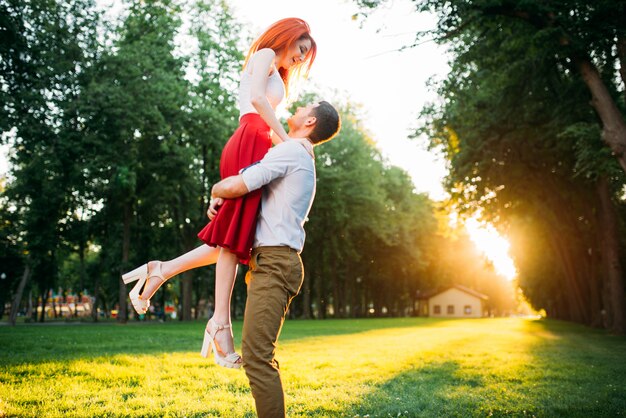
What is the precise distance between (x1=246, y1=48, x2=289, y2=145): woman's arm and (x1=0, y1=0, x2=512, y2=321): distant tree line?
9.41m

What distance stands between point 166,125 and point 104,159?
12.1ft

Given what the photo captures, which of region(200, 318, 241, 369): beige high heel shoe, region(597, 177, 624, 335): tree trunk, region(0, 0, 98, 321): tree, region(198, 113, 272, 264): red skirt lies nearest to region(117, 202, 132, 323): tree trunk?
region(0, 0, 98, 321): tree

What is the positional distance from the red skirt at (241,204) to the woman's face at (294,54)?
57 cm

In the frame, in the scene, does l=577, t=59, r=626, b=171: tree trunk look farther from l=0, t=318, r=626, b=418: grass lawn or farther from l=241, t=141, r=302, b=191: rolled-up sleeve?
l=241, t=141, r=302, b=191: rolled-up sleeve

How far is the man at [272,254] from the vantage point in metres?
3.43

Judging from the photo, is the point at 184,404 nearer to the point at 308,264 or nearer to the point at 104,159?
the point at 104,159

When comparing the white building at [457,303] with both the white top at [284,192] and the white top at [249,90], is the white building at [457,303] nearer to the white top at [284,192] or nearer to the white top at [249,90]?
the white top at [249,90]

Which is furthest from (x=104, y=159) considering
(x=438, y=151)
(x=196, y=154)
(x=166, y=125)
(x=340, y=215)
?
(x=340, y=215)

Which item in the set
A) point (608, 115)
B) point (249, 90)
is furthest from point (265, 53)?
point (608, 115)

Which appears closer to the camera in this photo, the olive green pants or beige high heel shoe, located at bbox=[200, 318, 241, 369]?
the olive green pants

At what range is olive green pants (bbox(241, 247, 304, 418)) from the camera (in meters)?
3.40

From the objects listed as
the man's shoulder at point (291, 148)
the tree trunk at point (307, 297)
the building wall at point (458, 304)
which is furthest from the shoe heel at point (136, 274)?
the building wall at point (458, 304)

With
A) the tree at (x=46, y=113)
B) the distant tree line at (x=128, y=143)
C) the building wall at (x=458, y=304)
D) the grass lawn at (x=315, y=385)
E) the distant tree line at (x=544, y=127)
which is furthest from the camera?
the building wall at (x=458, y=304)

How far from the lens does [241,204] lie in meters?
3.67
